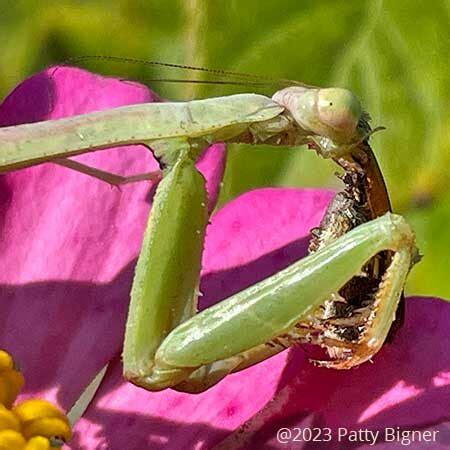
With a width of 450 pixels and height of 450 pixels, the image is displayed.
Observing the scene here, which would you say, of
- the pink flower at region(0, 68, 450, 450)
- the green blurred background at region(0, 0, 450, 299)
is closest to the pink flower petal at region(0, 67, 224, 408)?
the pink flower at region(0, 68, 450, 450)

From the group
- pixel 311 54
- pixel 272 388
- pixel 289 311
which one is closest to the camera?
pixel 289 311

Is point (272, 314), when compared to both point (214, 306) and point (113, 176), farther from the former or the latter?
point (113, 176)

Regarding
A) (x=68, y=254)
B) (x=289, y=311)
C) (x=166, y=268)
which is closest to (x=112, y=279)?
(x=68, y=254)

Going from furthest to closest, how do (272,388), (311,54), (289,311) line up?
(311,54), (272,388), (289,311)

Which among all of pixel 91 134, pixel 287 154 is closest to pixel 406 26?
pixel 287 154

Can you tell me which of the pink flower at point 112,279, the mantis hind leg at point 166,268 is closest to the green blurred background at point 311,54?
the pink flower at point 112,279

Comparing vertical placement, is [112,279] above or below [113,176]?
below

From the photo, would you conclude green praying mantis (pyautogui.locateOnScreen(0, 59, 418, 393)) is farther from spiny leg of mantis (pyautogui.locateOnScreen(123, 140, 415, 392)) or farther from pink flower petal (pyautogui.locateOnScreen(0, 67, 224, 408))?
pink flower petal (pyautogui.locateOnScreen(0, 67, 224, 408))

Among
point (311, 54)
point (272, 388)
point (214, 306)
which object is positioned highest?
point (311, 54)
